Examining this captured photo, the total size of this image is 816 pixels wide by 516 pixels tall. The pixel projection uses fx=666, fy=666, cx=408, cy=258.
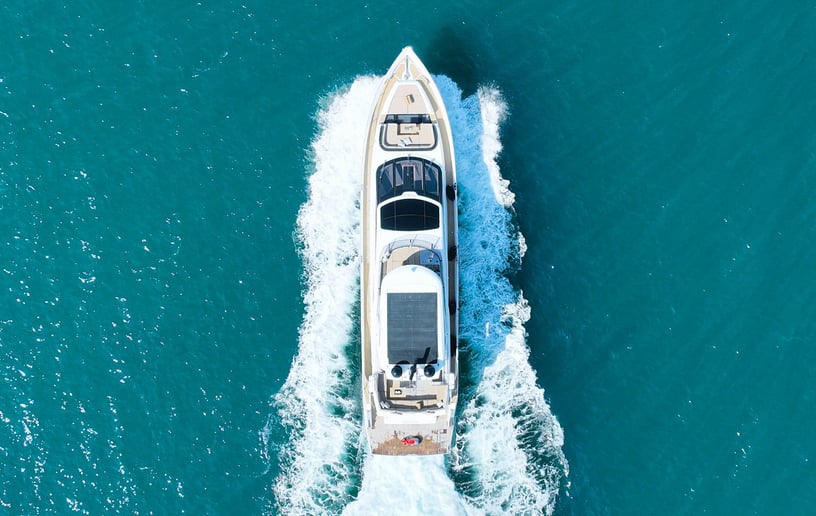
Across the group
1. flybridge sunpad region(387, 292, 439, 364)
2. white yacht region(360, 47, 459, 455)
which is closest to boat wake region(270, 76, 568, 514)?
white yacht region(360, 47, 459, 455)

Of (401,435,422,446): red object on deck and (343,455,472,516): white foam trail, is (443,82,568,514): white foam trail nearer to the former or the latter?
(343,455,472,516): white foam trail

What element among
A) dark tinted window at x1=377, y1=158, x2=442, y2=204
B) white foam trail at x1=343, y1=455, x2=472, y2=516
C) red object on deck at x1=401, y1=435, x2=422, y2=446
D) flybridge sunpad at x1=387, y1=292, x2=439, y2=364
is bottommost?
white foam trail at x1=343, y1=455, x2=472, y2=516

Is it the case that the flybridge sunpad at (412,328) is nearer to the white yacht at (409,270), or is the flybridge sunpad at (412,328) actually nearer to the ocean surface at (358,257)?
the white yacht at (409,270)

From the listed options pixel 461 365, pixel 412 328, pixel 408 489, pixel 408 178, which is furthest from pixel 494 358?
pixel 408 178

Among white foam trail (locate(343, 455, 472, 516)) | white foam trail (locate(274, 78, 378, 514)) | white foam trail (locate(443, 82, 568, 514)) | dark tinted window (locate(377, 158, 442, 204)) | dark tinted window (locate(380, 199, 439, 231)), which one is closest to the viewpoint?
dark tinted window (locate(380, 199, 439, 231))

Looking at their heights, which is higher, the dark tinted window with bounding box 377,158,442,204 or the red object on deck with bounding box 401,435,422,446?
the dark tinted window with bounding box 377,158,442,204

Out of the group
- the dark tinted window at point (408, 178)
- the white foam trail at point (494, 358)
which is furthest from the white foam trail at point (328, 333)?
the white foam trail at point (494, 358)

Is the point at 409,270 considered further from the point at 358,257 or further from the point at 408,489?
the point at 408,489
